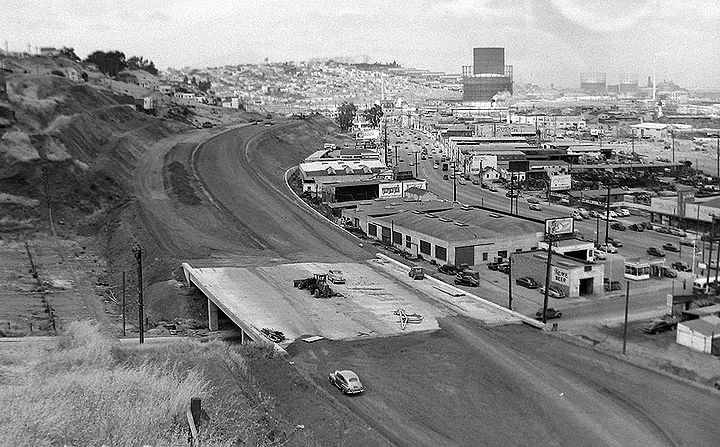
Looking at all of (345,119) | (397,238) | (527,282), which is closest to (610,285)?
(527,282)

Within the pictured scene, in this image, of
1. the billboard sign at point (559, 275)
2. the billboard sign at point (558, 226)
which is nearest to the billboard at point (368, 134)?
the billboard sign at point (558, 226)

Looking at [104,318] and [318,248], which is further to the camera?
[318,248]

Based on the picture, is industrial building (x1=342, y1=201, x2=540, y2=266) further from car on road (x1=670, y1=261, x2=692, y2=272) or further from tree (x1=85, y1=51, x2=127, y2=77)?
tree (x1=85, y1=51, x2=127, y2=77)

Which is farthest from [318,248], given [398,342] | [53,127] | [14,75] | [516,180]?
[14,75]

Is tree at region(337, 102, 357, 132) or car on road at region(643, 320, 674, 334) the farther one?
tree at region(337, 102, 357, 132)

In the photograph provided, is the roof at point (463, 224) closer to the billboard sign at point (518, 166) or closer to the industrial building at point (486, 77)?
the billboard sign at point (518, 166)

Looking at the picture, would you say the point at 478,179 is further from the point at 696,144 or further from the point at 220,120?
the point at 696,144

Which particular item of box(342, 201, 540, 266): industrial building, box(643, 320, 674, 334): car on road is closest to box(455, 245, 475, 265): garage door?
box(342, 201, 540, 266): industrial building
